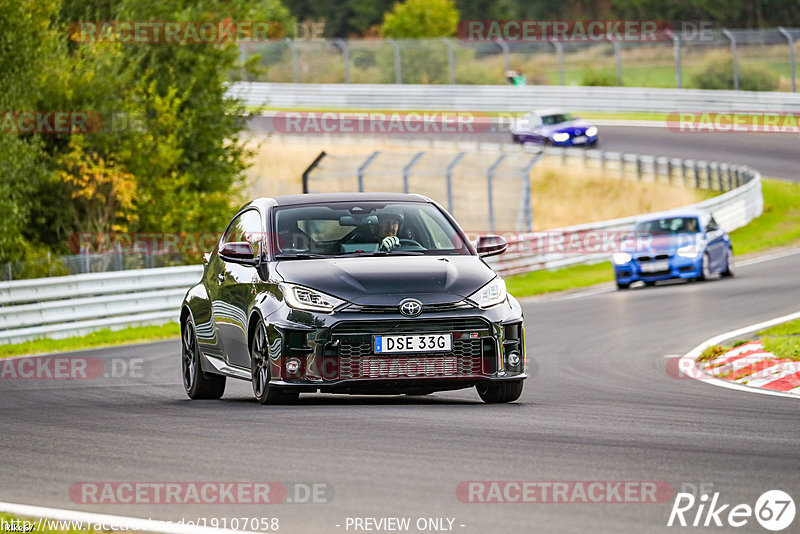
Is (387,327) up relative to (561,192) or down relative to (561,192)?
up

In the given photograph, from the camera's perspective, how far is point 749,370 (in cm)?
1344

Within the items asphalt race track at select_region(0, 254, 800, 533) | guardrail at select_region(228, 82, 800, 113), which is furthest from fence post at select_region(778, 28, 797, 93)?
asphalt race track at select_region(0, 254, 800, 533)

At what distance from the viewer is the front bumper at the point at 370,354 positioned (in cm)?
985

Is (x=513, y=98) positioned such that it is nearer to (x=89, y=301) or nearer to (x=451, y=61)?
(x=451, y=61)

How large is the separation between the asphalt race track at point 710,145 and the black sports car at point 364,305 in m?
33.5

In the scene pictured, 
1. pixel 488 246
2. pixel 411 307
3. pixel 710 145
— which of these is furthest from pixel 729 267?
pixel 710 145

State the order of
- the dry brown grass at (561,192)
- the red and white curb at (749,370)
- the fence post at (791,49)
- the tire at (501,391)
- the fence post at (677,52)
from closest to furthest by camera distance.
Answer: the tire at (501,391)
the red and white curb at (749,370)
the dry brown grass at (561,192)
the fence post at (791,49)
the fence post at (677,52)

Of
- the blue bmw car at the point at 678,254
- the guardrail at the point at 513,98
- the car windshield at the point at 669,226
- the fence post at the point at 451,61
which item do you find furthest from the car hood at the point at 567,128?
the blue bmw car at the point at 678,254

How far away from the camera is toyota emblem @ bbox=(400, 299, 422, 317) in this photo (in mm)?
9836

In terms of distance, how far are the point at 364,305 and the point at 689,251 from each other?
17265mm

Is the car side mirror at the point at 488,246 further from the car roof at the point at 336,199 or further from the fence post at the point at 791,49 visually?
the fence post at the point at 791,49

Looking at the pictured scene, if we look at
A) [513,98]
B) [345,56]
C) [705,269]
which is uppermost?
[345,56]

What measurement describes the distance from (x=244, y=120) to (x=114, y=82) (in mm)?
5952

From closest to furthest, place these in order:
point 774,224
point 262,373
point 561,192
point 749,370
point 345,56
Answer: point 262,373 → point 749,370 → point 774,224 → point 561,192 → point 345,56
